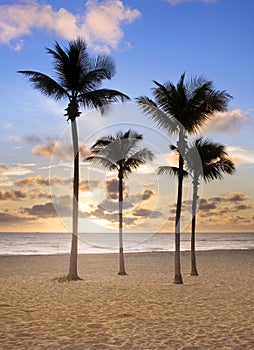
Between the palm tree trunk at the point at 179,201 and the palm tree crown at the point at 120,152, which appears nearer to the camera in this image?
the palm tree trunk at the point at 179,201

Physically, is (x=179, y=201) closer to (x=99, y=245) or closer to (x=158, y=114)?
(x=158, y=114)

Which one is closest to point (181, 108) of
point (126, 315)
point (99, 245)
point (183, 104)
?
point (183, 104)

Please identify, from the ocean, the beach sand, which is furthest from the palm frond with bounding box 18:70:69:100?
the ocean

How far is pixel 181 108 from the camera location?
57.2 feet

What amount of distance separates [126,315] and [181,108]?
9.17 metres

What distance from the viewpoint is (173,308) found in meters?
11.7

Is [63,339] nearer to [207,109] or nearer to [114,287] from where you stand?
[114,287]

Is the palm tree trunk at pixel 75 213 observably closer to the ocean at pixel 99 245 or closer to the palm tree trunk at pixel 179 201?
the palm tree trunk at pixel 179 201

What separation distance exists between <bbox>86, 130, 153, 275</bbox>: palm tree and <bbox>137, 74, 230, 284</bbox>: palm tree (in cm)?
395

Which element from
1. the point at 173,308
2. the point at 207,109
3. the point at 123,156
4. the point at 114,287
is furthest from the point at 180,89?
the point at 173,308

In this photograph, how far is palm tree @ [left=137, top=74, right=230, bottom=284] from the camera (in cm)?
1723

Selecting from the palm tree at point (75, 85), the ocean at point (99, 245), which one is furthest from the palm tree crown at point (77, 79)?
the ocean at point (99, 245)

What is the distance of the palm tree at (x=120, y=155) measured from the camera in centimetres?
2152

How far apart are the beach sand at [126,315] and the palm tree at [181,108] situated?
10.0 ft
